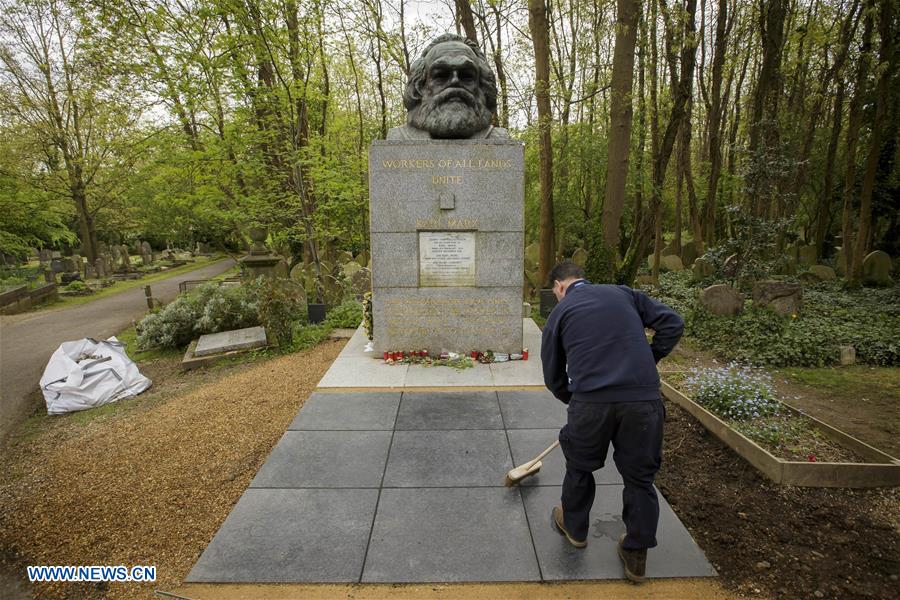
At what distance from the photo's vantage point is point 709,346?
8.24 meters

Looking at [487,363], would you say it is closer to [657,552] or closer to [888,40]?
[657,552]

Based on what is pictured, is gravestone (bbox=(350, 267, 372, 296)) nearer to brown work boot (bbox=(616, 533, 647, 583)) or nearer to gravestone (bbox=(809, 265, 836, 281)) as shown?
brown work boot (bbox=(616, 533, 647, 583))

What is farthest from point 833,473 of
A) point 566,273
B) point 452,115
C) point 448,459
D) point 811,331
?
point 811,331

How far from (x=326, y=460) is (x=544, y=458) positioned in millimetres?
1824

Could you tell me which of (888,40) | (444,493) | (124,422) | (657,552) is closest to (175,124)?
(124,422)

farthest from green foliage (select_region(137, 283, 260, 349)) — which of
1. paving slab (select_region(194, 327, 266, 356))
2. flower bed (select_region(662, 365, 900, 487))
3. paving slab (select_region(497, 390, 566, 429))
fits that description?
flower bed (select_region(662, 365, 900, 487))

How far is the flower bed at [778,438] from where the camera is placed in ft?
11.2

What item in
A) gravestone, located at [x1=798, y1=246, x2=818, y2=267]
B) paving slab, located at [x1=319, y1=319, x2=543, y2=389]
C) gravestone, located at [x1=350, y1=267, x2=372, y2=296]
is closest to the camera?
paving slab, located at [x1=319, y1=319, x2=543, y2=389]

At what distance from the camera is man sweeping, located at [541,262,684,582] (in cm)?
238

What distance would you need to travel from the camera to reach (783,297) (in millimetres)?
9250

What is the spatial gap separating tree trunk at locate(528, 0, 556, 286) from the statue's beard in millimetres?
5075

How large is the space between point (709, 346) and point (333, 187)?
9251 mm

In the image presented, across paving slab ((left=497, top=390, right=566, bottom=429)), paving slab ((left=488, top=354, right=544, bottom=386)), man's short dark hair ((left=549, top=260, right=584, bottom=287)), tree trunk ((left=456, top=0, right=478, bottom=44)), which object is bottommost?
paving slab ((left=497, top=390, right=566, bottom=429))

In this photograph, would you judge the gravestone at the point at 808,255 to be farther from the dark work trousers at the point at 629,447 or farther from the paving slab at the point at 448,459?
the dark work trousers at the point at 629,447
